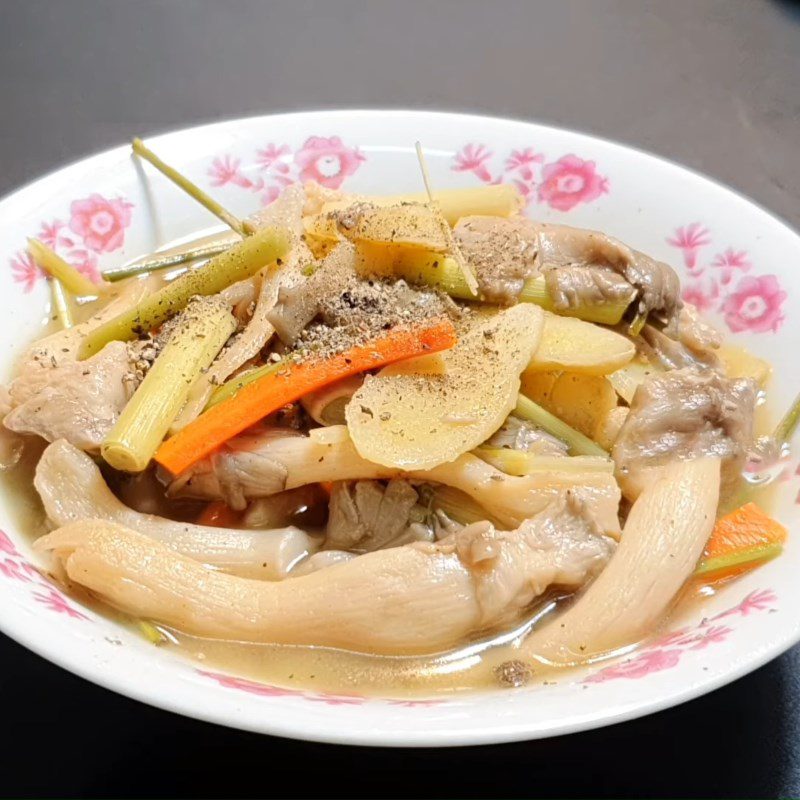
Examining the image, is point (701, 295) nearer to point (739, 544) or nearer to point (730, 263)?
point (730, 263)

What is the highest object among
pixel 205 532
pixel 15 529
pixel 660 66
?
pixel 660 66

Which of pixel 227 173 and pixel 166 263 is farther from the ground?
pixel 227 173

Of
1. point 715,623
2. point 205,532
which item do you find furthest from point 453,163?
point 715,623

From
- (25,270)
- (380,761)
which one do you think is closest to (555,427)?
(380,761)

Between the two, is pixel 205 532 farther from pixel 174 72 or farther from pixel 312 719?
pixel 174 72

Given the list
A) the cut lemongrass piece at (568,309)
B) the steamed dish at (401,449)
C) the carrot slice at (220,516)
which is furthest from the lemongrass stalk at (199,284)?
the cut lemongrass piece at (568,309)

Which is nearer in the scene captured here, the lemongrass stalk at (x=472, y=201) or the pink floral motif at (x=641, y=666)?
the pink floral motif at (x=641, y=666)

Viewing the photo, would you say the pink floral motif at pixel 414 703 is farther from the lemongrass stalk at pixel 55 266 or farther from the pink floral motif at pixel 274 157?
the pink floral motif at pixel 274 157
